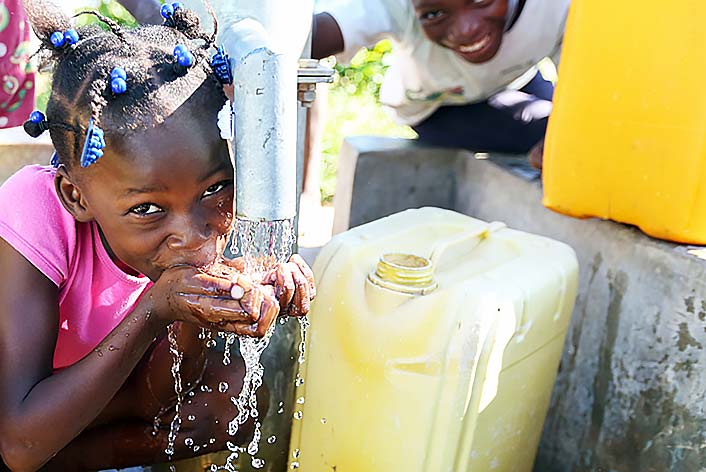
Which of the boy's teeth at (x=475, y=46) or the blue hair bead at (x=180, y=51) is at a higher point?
the blue hair bead at (x=180, y=51)

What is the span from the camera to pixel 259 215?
1.08 m

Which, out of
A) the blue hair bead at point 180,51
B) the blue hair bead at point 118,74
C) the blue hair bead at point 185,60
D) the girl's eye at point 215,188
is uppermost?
the blue hair bead at point 180,51

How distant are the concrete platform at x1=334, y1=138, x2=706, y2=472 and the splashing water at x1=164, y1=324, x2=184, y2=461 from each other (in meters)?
0.98

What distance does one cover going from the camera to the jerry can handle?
5.01 ft

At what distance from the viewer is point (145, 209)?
1164 mm

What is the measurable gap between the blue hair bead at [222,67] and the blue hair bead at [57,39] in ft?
0.75

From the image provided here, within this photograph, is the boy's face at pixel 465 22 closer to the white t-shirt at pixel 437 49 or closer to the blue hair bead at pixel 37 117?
the white t-shirt at pixel 437 49

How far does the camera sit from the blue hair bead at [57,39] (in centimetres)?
118

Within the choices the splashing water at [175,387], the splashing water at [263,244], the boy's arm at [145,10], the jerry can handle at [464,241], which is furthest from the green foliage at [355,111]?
the splashing water at [263,244]

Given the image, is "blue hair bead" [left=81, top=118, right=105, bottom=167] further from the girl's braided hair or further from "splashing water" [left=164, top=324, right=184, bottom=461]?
"splashing water" [left=164, top=324, right=184, bottom=461]

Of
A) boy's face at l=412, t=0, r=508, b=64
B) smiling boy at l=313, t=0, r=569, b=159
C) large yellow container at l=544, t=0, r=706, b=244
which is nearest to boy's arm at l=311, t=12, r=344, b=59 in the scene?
smiling boy at l=313, t=0, r=569, b=159

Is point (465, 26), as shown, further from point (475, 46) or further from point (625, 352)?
point (625, 352)

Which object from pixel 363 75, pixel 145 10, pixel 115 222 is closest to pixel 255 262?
pixel 115 222

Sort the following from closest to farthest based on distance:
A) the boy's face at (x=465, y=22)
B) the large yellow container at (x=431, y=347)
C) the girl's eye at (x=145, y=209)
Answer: the girl's eye at (x=145, y=209), the large yellow container at (x=431, y=347), the boy's face at (x=465, y=22)
